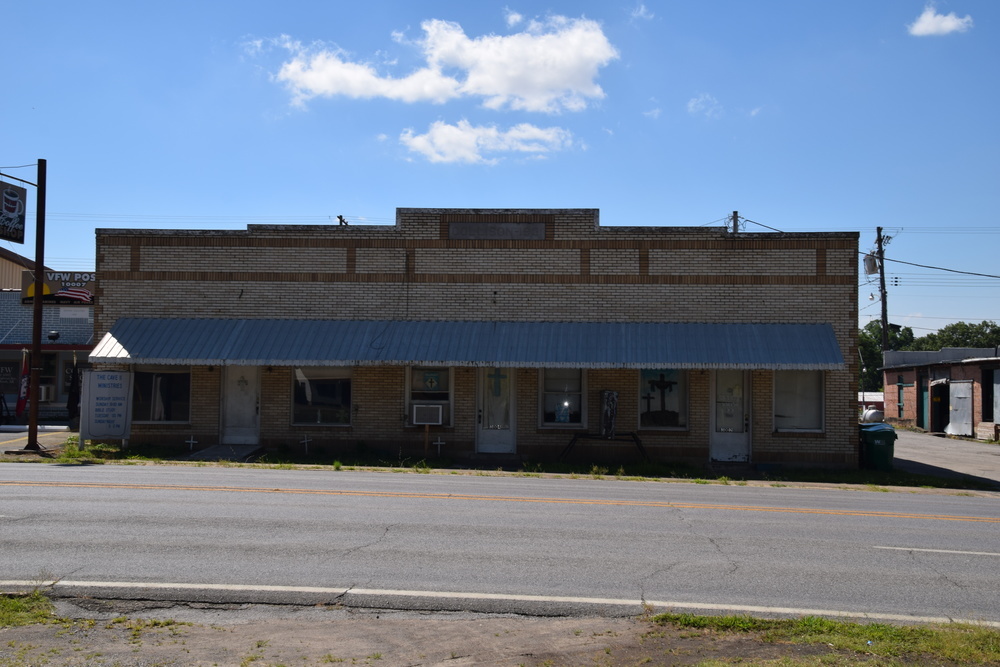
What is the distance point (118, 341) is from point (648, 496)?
12967mm

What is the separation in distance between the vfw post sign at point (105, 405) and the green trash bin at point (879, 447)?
668 inches

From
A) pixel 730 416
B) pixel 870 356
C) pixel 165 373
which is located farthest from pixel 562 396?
pixel 870 356

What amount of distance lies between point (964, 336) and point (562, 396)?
93022 millimetres

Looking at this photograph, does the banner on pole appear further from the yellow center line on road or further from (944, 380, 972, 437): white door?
(944, 380, 972, 437): white door

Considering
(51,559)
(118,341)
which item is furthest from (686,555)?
(118,341)

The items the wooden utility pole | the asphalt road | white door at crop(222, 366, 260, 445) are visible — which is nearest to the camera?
the asphalt road

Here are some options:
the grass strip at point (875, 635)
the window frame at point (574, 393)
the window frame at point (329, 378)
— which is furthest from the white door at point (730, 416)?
the grass strip at point (875, 635)

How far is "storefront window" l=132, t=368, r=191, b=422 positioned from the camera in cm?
2016

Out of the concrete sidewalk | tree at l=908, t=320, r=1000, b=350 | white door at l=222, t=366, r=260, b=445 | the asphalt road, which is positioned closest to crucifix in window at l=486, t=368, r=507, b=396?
white door at l=222, t=366, r=260, b=445

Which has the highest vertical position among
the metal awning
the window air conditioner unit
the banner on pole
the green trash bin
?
the banner on pole

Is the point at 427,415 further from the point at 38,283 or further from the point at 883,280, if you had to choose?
the point at 883,280

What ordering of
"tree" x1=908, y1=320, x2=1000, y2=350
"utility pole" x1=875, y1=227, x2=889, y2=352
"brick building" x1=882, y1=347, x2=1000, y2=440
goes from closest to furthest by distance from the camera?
"brick building" x1=882, y1=347, x2=1000, y2=440, "utility pole" x1=875, y1=227, x2=889, y2=352, "tree" x1=908, y1=320, x2=1000, y2=350

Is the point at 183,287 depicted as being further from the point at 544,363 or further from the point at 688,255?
the point at 688,255

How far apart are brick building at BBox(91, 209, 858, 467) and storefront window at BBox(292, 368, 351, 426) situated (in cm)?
3
